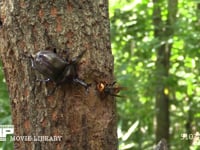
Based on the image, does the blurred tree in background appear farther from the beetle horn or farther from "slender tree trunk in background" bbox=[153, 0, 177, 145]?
the beetle horn

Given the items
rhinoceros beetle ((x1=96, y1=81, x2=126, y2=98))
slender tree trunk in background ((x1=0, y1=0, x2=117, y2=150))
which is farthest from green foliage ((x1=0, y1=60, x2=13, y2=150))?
rhinoceros beetle ((x1=96, y1=81, x2=126, y2=98))

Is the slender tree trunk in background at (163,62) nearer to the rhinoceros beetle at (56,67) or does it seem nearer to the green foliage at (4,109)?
the green foliage at (4,109)

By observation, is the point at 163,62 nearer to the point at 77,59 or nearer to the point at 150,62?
the point at 150,62

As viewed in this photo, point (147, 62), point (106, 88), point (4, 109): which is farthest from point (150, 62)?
point (106, 88)

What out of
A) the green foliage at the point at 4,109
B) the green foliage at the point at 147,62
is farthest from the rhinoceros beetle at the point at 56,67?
the green foliage at the point at 147,62

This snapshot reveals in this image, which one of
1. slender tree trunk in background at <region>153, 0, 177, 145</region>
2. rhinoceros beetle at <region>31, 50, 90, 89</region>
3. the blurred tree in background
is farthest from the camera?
slender tree trunk in background at <region>153, 0, 177, 145</region>

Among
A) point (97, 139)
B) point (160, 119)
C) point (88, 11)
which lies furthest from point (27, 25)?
point (160, 119)
